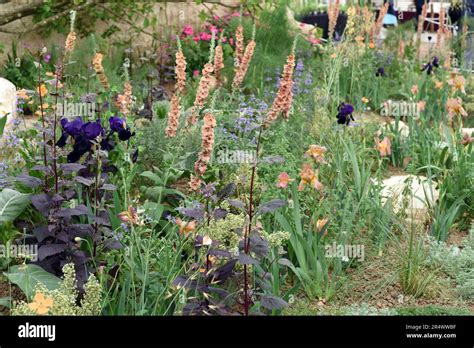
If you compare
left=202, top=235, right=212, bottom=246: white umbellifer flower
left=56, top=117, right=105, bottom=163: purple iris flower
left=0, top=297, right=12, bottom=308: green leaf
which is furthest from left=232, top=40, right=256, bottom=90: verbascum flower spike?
left=0, top=297, right=12, bottom=308: green leaf

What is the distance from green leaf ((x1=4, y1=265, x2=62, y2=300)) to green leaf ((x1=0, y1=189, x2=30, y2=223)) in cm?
36

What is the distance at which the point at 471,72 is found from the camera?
9.30 meters

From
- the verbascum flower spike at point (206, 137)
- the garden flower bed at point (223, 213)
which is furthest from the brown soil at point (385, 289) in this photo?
the verbascum flower spike at point (206, 137)

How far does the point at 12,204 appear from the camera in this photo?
14.0 feet

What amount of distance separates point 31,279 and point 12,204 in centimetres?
56

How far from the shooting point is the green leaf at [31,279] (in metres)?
3.84

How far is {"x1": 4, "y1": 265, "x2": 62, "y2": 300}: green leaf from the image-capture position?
384 cm

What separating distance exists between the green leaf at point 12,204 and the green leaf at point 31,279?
358 millimetres

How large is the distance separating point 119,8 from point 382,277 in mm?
6511

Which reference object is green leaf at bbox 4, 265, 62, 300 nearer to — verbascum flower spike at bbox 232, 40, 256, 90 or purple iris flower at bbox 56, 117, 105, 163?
purple iris flower at bbox 56, 117, 105, 163

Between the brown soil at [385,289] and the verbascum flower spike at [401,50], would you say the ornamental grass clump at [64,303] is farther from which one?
the verbascum flower spike at [401,50]

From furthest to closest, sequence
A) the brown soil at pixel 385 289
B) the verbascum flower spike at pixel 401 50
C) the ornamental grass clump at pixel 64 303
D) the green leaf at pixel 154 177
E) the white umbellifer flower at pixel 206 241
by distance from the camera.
Answer: the verbascum flower spike at pixel 401 50
the green leaf at pixel 154 177
the brown soil at pixel 385 289
the white umbellifer flower at pixel 206 241
the ornamental grass clump at pixel 64 303

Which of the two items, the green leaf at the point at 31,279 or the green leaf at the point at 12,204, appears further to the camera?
the green leaf at the point at 12,204
